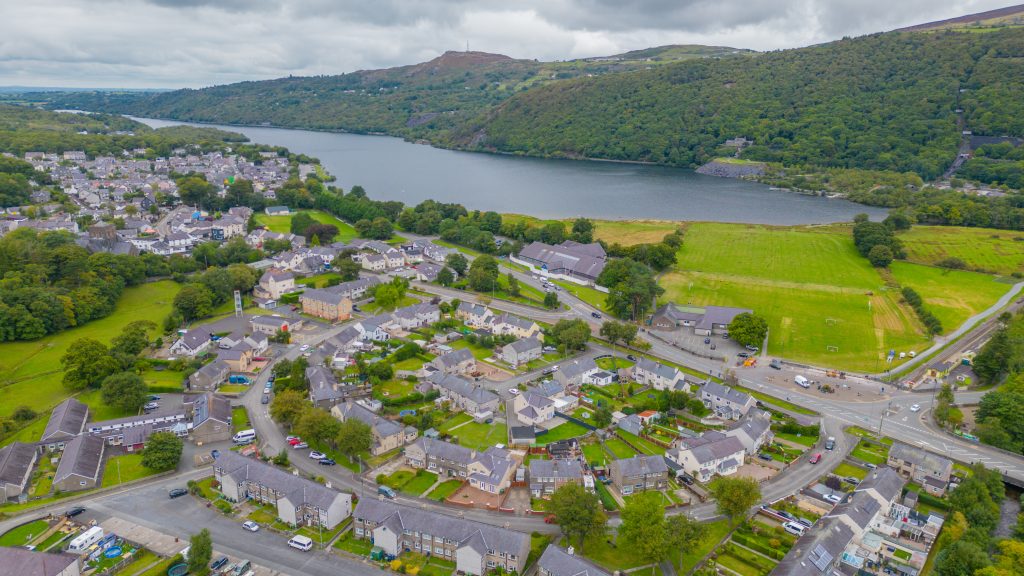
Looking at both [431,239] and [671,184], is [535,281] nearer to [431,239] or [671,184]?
[431,239]

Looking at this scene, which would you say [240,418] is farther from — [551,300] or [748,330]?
[748,330]

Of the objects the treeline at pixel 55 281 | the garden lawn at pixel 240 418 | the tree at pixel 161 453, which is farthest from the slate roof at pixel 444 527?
the treeline at pixel 55 281

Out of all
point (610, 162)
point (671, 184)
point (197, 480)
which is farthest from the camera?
point (610, 162)

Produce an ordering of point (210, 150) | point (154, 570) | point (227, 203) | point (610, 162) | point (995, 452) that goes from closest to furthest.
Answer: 1. point (154, 570)
2. point (995, 452)
3. point (227, 203)
4. point (210, 150)
5. point (610, 162)

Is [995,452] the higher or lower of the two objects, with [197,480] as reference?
higher

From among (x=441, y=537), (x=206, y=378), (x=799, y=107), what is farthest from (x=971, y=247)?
(x=799, y=107)

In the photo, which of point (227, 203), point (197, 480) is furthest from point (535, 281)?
point (227, 203)

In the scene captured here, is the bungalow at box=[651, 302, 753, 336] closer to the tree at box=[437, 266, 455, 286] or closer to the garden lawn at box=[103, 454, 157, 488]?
the tree at box=[437, 266, 455, 286]

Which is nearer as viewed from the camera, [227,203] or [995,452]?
[995,452]
